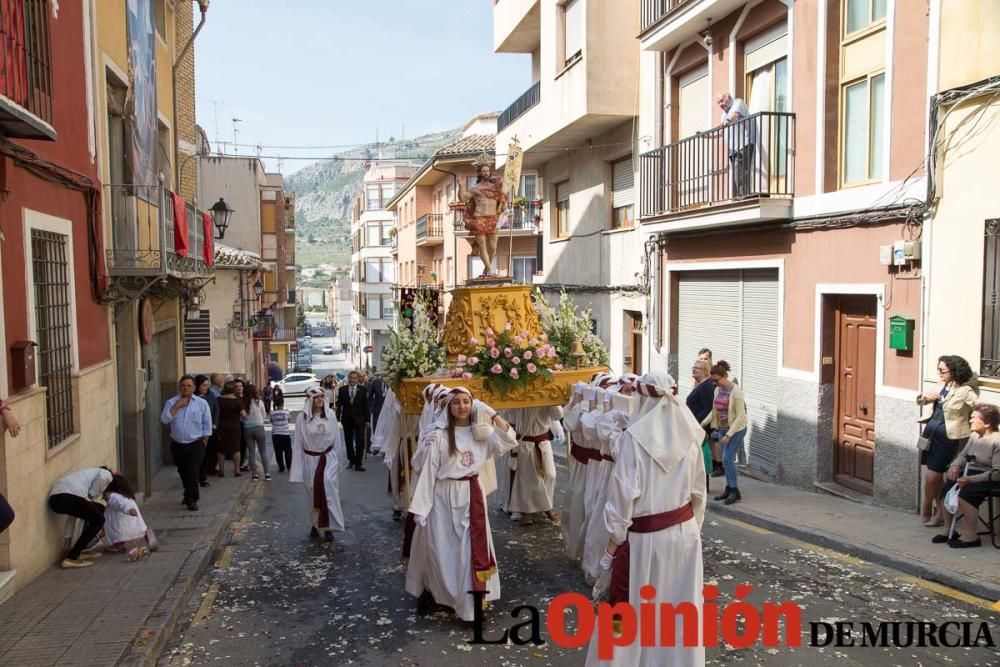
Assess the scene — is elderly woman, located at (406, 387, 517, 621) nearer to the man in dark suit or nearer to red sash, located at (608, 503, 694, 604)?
red sash, located at (608, 503, 694, 604)

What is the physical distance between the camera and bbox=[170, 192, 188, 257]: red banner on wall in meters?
12.2

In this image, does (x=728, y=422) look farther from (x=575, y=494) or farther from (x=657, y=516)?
(x=657, y=516)

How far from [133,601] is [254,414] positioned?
753 cm

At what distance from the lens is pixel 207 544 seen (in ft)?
30.2

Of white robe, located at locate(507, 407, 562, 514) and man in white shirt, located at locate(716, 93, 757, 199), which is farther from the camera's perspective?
man in white shirt, located at locate(716, 93, 757, 199)

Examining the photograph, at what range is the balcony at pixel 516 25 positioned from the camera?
2064 cm

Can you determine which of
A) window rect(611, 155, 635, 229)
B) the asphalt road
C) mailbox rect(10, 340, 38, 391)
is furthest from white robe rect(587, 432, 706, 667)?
window rect(611, 155, 635, 229)

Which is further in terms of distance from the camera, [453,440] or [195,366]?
[195,366]

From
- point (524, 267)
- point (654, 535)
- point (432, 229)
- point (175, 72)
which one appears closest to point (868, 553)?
A: point (654, 535)

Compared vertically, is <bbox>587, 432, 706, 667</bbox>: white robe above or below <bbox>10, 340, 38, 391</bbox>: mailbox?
below

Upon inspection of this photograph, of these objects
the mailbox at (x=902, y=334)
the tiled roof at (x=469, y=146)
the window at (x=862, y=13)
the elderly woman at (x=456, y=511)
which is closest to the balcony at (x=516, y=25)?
the tiled roof at (x=469, y=146)

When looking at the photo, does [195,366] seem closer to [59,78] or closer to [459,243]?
[459,243]

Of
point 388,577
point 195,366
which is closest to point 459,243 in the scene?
point 195,366

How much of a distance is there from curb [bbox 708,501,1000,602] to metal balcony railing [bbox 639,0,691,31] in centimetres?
878
